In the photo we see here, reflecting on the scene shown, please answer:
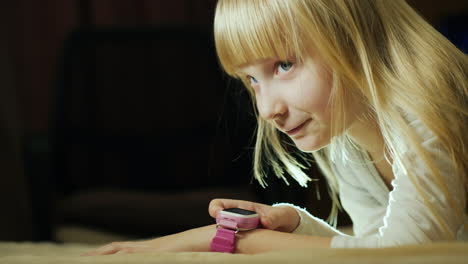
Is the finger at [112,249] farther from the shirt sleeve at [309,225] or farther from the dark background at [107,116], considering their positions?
the dark background at [107,116]

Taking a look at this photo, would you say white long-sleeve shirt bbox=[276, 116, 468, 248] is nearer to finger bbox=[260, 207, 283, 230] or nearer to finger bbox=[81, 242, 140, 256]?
finger bbox=[260, 207, 283, 230]

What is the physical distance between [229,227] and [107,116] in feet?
4.43

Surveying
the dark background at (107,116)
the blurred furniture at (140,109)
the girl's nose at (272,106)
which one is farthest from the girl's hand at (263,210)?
the blurred furniture at (140,109)

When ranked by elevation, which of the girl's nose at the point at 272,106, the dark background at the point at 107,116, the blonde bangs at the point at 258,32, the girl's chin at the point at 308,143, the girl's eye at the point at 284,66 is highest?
the blonde bangs at the point at 258,32

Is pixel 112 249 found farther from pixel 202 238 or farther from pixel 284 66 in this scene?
pixel 284 66

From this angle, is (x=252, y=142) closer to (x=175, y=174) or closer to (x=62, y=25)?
(x=175, y=174)

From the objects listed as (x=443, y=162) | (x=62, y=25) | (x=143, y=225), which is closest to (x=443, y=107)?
(x=443, y=162)

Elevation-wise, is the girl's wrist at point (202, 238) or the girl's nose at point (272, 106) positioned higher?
the girl's nose at point (272, 106)

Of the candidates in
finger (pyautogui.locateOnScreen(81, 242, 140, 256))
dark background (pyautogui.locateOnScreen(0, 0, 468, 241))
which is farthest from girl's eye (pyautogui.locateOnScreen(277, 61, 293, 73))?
dark background (pyautogui.locateOnScreen(0, 0, 468, 241))

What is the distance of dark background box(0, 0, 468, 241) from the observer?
1.41 m

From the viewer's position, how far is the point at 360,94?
2.03 ft

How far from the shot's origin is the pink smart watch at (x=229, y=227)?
0.58m

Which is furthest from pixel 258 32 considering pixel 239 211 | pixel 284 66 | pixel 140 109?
pixel 140 109

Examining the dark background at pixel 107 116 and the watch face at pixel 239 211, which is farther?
the dark background at pixel 107 116
